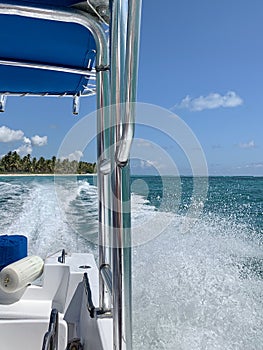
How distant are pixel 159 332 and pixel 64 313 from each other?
1291mm

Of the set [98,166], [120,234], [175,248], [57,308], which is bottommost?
[175,248]

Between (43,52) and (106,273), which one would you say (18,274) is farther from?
(43,52)

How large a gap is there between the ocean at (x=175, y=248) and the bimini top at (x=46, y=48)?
1.24 feet

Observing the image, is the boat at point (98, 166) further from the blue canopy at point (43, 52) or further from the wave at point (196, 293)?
the wave at point (196, 293)

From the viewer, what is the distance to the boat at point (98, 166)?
1.66ft

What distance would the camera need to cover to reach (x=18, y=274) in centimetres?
89

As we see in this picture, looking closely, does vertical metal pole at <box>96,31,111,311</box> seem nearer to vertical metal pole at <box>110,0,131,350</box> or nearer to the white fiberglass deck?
the white fiberglass deck

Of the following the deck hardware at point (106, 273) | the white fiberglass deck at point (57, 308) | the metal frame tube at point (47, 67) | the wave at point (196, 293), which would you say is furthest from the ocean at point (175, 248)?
the metal frame tube at point (47, 67)

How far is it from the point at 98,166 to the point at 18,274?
1.11ft

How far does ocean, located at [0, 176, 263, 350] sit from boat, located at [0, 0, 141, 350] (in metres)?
0.14

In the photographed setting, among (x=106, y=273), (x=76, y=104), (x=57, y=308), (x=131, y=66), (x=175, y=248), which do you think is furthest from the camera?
(x=175, y=248)

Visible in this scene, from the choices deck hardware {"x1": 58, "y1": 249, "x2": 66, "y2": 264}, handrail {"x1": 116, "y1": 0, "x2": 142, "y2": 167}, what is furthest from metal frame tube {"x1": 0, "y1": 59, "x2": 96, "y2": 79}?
handrail {"x1": 116, "y1": 0, "x2": 142, "y2": 167}

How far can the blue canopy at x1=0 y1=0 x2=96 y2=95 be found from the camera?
928 millimetres

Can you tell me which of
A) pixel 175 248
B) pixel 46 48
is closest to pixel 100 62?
pixel 46 48
